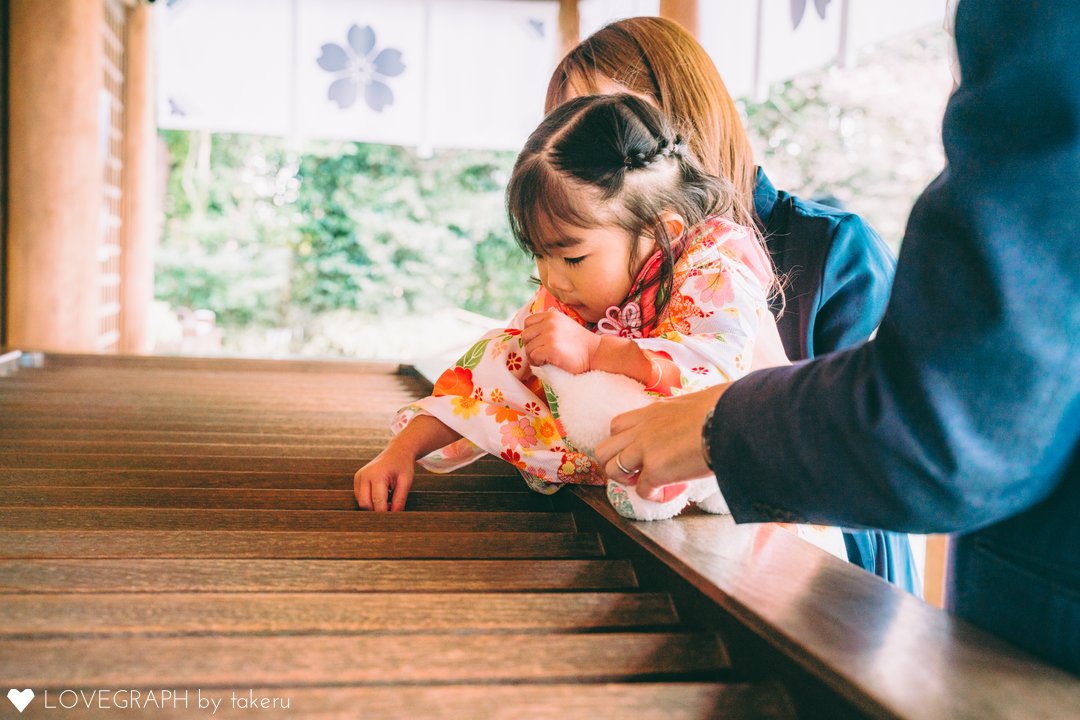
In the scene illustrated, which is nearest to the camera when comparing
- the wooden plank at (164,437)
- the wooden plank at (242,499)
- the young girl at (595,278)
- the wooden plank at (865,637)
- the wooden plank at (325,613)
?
the wooden plank at (865,637)

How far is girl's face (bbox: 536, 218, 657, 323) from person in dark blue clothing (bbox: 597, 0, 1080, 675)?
76cm

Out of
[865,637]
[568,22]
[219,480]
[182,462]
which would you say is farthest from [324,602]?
[568,22]

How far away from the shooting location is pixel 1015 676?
722 millimetres

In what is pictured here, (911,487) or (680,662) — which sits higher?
(911,487)

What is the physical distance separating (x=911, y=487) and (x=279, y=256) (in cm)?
1230

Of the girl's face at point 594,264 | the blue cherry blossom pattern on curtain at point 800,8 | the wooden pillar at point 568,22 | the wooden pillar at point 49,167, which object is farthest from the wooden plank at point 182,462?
the wooden pillar at point 568,22

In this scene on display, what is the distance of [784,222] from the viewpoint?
1999mm

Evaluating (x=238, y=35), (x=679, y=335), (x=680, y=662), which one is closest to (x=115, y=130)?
(x=238, y=35)

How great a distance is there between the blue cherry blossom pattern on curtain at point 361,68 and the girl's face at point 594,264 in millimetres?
5706

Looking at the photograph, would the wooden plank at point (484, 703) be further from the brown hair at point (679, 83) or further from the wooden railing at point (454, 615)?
the brown hair at point (679, 83)

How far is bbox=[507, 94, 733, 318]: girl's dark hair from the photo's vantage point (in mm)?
1561

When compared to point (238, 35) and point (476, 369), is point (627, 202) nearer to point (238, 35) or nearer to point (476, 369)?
point (476, 369)

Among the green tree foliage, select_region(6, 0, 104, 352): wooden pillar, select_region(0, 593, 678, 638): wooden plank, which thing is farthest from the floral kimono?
the green tree foliage

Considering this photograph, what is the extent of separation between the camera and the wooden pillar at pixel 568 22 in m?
6.28
